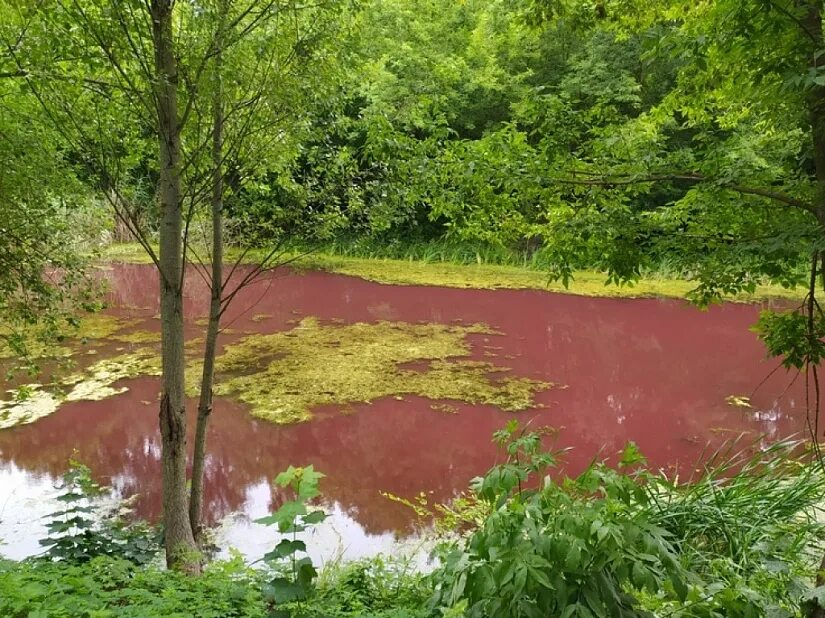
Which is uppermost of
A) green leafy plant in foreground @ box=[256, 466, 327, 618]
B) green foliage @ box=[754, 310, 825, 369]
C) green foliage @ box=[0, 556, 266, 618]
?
green foliage @ box=[754, 310, 825, 369]

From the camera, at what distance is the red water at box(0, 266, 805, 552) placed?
4027 millimetres

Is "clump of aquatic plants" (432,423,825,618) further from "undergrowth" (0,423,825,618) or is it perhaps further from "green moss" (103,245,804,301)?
"green moss" (103,245,804,301)

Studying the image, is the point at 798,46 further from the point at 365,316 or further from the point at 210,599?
the point at 365,316

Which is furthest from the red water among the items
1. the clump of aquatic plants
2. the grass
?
the clump of aquatic plants

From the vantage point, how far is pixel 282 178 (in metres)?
3.35

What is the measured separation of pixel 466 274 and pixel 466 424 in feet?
22.8

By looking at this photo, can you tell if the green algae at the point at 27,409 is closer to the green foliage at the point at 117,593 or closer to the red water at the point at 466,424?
the red water at the point at 466,424

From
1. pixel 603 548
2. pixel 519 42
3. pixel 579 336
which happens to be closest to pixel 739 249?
pixel 603 548

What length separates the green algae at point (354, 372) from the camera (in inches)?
213

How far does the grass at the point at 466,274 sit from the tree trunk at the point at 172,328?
248 inches

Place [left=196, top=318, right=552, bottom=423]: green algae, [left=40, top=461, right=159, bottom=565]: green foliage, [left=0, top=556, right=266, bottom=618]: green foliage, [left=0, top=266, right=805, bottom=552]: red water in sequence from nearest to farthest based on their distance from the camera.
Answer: [left=0, top=556, right=266, bottom=618]: green foliage < [left=40, top=461, right=159, bottom=565]: green foliage < [left=0, top=266, right=805, bottom=552]: red water < [left=196, top=318, right=552, bottom=423]: green algae

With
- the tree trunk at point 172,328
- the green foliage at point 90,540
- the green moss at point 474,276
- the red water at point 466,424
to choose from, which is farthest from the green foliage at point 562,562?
the green moss at point 474,276

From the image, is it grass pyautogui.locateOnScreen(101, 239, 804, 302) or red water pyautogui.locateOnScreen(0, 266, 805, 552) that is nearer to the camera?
red water pyautogui.locateOnScreen(0, 266, 805, 552)

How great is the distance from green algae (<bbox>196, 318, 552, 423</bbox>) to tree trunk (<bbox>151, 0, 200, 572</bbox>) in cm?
219
